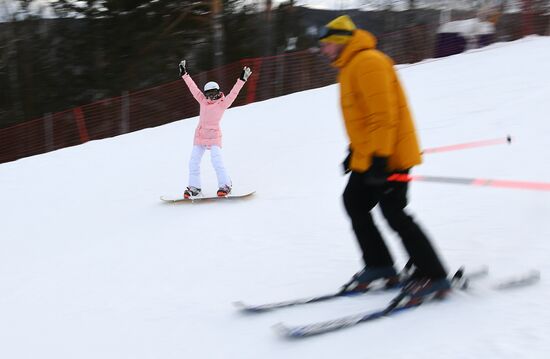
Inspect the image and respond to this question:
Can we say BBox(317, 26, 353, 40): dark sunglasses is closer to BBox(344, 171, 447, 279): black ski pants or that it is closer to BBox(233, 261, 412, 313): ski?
BBox(344, 171, 447, 279): black ski pants

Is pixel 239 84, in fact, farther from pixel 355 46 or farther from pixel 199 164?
pixel 355 46

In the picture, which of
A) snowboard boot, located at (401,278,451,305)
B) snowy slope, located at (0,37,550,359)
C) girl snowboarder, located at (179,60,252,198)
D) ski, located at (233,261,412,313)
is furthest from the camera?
girl snowboarder, located at (179,60,252,198)

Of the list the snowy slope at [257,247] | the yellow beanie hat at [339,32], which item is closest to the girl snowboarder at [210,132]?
the snowy slope at [257,247]

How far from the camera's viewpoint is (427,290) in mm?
2934

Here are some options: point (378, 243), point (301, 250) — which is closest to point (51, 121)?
point (301, 250)

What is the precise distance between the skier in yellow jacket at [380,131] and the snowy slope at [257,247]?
10.7 inches

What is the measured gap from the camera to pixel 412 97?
1042 centimetres

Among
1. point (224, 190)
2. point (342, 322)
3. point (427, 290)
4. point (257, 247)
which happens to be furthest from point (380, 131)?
point (224, 190)

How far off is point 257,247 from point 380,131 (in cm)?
199

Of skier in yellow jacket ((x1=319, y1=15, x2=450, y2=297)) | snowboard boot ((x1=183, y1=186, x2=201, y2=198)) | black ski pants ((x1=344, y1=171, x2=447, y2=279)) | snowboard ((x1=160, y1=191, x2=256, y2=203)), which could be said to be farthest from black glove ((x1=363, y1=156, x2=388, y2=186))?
snowboard boot ((x1=183, y1=186, x2=201, y2=198))

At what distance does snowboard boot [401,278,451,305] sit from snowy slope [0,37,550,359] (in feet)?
Answer: 0.22

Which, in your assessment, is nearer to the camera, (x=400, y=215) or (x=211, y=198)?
(x=400, y=215)

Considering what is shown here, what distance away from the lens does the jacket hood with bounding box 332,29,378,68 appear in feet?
9.59

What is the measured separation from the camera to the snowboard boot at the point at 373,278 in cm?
324
